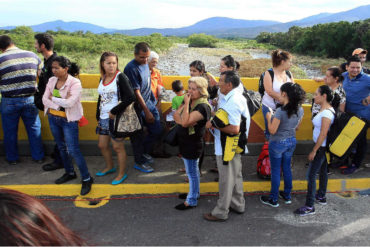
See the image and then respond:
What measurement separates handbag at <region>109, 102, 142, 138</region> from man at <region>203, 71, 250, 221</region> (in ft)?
3.57

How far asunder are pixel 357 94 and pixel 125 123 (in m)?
3.31

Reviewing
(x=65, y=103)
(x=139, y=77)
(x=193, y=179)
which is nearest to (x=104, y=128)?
(x=65, y=103)

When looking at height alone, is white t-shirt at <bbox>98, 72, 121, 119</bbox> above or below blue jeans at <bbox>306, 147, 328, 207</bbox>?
above

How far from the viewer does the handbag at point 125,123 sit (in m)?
3.97

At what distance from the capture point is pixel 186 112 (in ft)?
11.3

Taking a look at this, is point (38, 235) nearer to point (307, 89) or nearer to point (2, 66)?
point (2, 66)

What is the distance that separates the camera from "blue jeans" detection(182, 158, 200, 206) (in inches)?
146

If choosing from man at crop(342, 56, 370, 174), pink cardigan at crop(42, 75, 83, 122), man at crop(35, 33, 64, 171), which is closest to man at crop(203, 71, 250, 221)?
pink cardigan at crop(42, 75, 83, 122)

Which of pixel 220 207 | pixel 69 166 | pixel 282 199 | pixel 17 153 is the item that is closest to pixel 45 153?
pixel 17 153

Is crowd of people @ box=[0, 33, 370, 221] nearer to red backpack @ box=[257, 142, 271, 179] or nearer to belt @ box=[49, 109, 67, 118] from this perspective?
belt @ box=[49, 109, 67, 118]

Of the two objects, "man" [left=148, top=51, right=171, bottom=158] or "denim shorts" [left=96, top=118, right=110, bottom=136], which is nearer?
"denim shorts" [left=96, top=118, right=110, bottom=136]

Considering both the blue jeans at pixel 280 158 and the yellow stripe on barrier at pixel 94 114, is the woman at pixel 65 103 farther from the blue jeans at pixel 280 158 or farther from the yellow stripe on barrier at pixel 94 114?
the blue jeans at pixel 280 158

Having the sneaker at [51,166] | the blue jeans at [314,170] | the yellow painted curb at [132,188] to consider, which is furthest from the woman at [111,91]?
the blue jeans at [314,170]

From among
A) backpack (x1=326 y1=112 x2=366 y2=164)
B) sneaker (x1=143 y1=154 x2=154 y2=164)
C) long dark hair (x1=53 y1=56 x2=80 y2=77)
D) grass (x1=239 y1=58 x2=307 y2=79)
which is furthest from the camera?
grass (x1=239 y1=58 x2=307 y2=79)
